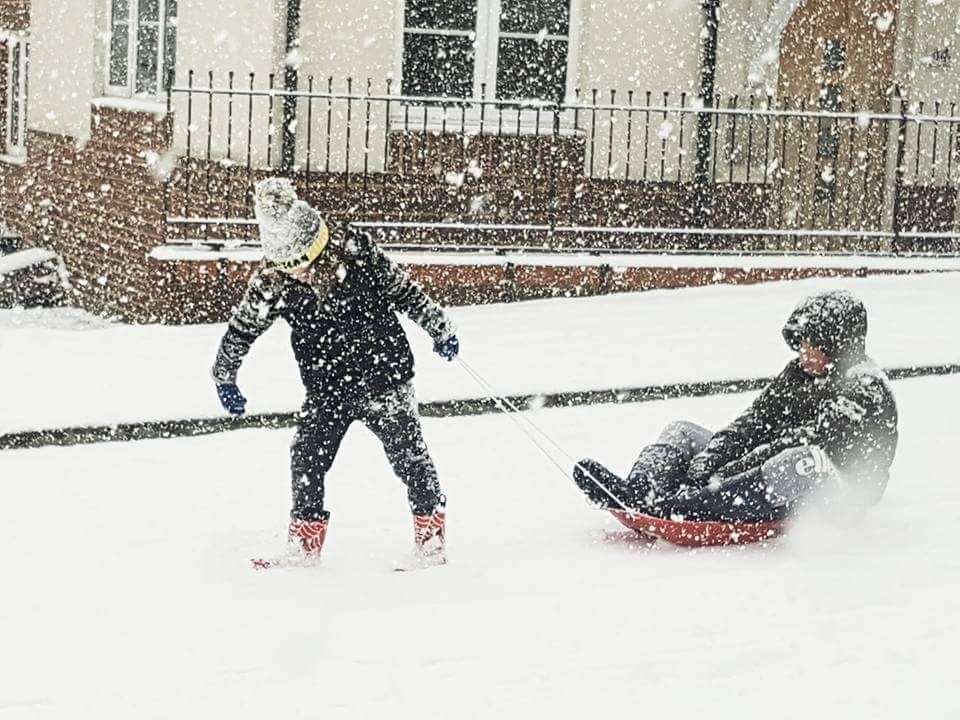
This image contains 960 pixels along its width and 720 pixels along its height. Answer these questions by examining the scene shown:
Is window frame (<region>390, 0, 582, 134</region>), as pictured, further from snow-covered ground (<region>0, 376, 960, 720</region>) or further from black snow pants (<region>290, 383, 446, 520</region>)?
black snow pants (<region>290, 383, 446, 520</region>)

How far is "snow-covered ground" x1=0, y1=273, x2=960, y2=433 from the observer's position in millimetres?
10312

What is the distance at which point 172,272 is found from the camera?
44.7 ft

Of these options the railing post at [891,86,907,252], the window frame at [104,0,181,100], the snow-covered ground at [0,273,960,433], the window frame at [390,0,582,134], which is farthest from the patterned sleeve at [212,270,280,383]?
the railing post at [891,86,907,252]

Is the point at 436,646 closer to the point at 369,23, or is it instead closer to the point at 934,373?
the point at 934,373

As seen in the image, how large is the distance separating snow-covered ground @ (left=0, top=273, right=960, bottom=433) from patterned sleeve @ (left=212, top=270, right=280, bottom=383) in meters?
2.83

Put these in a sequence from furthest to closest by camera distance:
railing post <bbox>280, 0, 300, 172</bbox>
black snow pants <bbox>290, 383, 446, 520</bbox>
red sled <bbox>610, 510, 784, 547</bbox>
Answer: railing post <bbox>280, 0, 300, 172</bbox>
red sled <bbox>610, 510, 784, 547</bbox>
black snow pants <bbox>290, 383, 446, 520</bbox>

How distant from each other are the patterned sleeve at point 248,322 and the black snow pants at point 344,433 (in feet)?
1.09

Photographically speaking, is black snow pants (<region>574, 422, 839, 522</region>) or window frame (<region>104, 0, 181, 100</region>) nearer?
black snow pants (<region>574, 422, 839, 522</region>)

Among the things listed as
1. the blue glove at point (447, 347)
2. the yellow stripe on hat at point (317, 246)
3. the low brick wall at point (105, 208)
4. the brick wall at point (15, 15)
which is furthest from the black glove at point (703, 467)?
the brick wall at point (15, 15)

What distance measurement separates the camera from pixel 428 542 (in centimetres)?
713

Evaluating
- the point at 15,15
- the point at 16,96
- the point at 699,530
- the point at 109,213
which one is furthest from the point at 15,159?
the point at 699,530

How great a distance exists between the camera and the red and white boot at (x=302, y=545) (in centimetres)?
707

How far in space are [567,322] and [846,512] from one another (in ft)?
19.0

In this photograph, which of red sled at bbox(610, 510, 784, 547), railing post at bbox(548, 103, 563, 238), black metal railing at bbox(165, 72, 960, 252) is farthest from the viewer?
railing post at bbox(548, 103, 563, 238)
